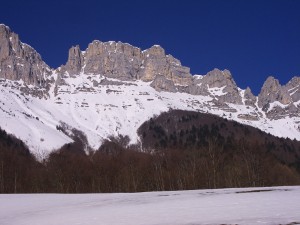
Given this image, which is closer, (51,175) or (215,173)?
(215,173)

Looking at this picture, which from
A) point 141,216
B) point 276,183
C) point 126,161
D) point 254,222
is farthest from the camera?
point 126,161

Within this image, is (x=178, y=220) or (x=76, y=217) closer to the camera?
(x=178, y=220)

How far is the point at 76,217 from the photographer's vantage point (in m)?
26.8

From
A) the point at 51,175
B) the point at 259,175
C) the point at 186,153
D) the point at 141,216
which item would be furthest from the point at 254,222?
the point at 51,175

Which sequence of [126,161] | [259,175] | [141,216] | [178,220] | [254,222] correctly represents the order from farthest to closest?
1. [126,161]
2. [259,175]
3. [141,216]
4. [178,220]
5. [254,222]

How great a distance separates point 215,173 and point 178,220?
203 feet

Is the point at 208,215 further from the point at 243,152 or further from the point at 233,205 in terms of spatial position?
the point at 243,152

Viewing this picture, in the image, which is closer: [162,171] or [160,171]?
[160,171]

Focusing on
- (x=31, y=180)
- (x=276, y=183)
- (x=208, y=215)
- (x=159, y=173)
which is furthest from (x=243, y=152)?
(x=208, y=215)

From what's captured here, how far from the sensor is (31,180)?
106m

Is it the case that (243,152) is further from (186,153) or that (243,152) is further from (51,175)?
(51,175)

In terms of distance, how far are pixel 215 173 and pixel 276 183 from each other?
1715 cm

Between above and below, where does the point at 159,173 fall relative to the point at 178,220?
above

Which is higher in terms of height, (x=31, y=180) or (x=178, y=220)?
(x=31, y=180)
